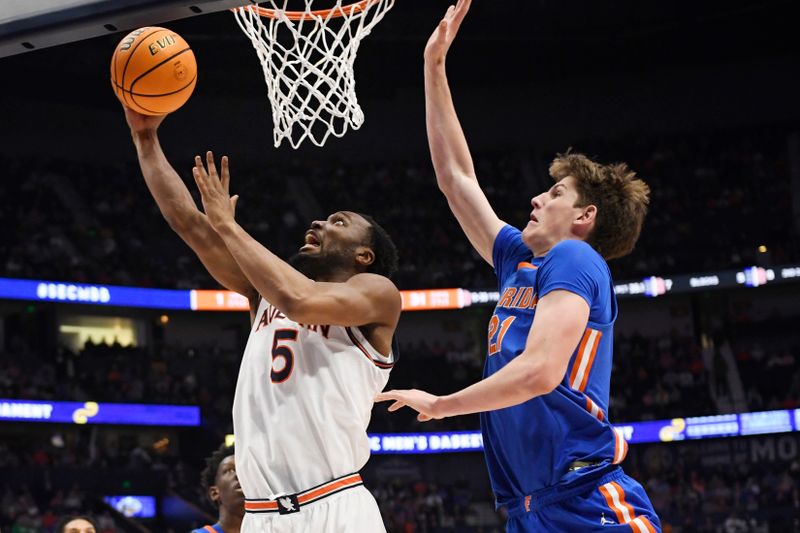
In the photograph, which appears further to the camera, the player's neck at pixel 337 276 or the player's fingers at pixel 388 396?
the player's neck at pixel 337 276

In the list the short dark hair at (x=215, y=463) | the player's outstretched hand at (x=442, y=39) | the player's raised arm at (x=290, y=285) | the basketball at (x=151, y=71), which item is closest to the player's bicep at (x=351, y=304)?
the player's raised arm at (x=290, y=285)

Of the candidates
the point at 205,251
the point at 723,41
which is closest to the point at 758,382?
the point at 723,41

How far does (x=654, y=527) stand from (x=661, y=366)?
17.3 m

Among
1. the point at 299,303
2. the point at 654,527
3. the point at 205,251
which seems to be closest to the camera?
the point at 654,527

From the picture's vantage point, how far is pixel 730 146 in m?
21.3

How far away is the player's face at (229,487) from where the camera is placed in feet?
14.7

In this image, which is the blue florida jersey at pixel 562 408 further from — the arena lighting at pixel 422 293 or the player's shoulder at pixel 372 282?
the arena lighting at pixel 422 293

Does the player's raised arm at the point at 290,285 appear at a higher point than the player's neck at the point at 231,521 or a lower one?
higher

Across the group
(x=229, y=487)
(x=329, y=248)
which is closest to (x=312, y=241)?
(x=329, y=248)

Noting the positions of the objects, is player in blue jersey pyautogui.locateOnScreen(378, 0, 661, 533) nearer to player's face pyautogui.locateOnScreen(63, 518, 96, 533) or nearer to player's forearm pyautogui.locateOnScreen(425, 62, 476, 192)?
player's forearm pyautogui.locateOnScreen(425, 62, 476, 192)

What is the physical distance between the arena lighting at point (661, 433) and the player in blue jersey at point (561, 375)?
1506 centimetres

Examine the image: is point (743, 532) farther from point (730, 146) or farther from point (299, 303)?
point (299, 303)

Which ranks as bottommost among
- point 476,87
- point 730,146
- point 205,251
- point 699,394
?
point 205,251

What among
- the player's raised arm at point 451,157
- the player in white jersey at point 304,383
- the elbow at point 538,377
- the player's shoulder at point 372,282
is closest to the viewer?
the elbow at point 538,377
